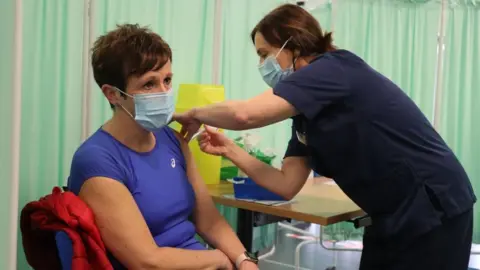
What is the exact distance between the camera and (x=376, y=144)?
1.61 meters

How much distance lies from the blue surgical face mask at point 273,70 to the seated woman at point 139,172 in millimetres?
316

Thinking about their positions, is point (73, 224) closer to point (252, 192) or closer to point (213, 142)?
point (213, 142)

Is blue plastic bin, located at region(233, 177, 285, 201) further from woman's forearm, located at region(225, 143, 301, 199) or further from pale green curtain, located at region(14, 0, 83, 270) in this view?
pale green curtain, located at region(14, 0, 83, 270)

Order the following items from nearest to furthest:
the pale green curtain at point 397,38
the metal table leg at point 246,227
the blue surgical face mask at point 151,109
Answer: the blue surgical face mask at point 151,109
the metal table leg at point 246,227
the pale green curtain at point 397,38

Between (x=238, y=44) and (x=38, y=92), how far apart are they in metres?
1.24

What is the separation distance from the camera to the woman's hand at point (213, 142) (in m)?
1.90

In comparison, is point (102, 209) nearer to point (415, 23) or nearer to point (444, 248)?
point (444, 248)

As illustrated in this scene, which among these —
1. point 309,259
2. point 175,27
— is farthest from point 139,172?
point 309,259

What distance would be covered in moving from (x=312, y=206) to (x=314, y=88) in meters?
0.58

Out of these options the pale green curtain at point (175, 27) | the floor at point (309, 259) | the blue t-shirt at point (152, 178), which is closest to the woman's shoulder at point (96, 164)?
the blue t-shirt at point (152, 178)

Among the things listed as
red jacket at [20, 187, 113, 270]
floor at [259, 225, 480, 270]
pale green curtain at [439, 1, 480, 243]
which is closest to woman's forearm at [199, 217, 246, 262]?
red jacket at [20, 187, 113, 270]

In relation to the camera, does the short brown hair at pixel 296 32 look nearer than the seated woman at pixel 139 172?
No

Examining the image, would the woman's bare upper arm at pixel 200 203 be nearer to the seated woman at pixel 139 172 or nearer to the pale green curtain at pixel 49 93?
the seated woman at pixel 139 172

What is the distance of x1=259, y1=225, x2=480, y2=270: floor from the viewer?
3.90 meters
